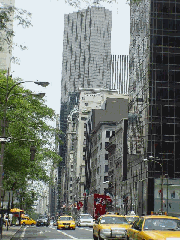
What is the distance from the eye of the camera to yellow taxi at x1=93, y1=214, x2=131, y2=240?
2603 centimetres

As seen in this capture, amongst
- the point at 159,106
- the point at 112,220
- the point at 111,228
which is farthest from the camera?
the point at 159,106

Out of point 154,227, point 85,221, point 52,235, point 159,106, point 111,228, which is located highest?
point 159,106

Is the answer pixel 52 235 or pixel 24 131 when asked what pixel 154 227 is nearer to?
pixel 52 235

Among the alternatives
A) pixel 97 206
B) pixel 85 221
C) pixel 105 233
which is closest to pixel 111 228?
pixel 105 233

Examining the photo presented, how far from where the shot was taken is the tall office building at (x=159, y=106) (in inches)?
3137

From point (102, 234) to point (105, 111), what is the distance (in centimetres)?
12589

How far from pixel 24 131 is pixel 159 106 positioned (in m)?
42.1

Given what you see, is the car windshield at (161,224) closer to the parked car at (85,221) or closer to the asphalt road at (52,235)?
the asphalt road at (52,235)

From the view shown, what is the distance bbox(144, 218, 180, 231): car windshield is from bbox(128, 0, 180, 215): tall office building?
199 ft

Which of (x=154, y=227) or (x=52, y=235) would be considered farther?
(x=52, y=235)

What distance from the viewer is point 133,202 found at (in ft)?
291

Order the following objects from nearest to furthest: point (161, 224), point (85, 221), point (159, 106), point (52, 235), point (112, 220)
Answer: point (161, 224), point (112, 220), point (52, 235), point (85, 221), point (159, 106)

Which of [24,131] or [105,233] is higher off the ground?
[24,131]

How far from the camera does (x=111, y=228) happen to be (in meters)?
26.2
